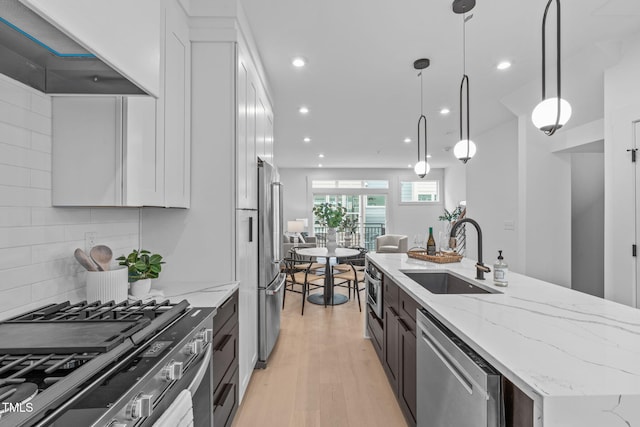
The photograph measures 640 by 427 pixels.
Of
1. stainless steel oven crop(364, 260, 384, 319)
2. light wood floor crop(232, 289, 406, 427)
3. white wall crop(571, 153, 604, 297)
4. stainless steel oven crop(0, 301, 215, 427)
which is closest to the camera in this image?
stainless steel oven crop(0, 301, 215, 427)

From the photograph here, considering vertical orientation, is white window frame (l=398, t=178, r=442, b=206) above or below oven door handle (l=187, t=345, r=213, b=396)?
above

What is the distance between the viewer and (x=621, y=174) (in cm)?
259

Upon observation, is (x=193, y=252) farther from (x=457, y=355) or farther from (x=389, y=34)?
(x=389, y=34)

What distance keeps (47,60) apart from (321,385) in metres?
2.43

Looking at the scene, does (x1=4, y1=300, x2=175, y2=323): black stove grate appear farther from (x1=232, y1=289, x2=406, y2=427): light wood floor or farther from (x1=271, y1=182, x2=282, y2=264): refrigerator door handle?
(x1=271, y1=182, x2=282, y2=264): refrigerator door handle

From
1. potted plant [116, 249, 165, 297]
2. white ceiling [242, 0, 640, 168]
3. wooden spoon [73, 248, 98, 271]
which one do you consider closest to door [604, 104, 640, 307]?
white ceiling [242, 0, 640, 168]

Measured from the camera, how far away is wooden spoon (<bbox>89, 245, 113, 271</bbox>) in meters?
1.45

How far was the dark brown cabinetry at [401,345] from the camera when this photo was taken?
1691 millimetres

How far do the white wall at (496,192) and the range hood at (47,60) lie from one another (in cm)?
481

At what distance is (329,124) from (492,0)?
3.01m

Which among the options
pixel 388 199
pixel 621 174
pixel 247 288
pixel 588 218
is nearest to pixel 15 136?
pixel 247 288

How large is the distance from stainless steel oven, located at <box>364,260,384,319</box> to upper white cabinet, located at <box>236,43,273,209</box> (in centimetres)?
117

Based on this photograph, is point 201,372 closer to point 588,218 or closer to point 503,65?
point 503,65

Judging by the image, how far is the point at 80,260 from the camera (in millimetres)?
1395
